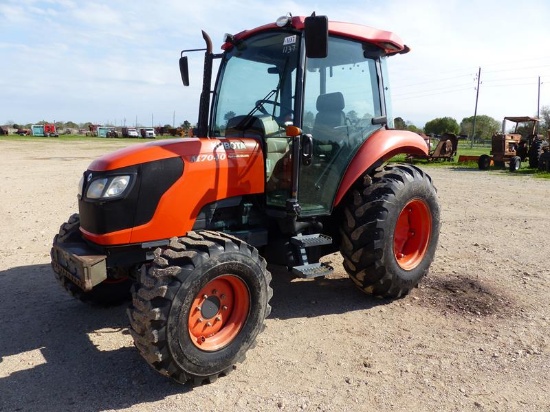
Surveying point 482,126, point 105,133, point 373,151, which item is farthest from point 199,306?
point 482,126

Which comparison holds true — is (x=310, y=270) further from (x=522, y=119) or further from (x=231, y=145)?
(x=522, y=119)

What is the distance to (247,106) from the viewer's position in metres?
4.25

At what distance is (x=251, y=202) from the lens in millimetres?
4039

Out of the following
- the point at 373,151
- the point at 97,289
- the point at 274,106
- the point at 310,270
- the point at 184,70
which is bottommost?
the point at 97,289

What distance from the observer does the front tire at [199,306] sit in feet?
9.61

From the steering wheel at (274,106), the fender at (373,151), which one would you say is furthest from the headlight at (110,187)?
the fender at (373,151)

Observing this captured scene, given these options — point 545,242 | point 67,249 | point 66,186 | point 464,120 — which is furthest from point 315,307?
point 464,120

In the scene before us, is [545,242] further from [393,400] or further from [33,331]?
[33,331]

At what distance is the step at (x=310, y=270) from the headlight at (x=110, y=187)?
1542mm

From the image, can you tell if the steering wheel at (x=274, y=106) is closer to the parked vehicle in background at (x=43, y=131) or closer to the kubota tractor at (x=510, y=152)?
the kubota tractor at (x=510, y=152)

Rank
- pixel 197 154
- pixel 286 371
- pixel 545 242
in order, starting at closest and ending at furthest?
pixel 286 371, pixel 197 154, pixel 545 242

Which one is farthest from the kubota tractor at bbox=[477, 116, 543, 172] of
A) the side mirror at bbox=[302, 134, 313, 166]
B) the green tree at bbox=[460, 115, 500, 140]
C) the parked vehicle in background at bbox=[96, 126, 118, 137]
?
the green tree at bbox=[460, 115, 500, 140]

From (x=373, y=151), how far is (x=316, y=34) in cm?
137

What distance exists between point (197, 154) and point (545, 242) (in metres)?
5.49
